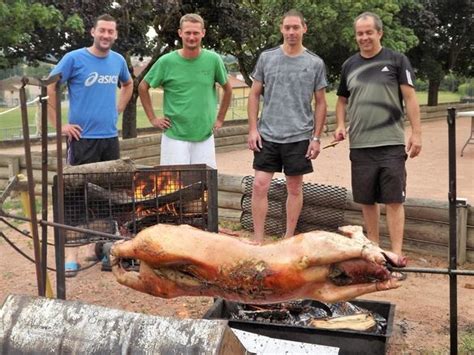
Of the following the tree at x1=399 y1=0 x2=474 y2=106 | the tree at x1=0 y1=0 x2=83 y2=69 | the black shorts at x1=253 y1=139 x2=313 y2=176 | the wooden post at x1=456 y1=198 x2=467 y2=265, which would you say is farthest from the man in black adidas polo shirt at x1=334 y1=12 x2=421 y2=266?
the tree at x1=399 y1=0 x2=474 y2=106

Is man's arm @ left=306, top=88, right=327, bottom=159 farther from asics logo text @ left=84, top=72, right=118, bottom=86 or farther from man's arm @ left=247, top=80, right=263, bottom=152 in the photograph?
asics logo text @ left=84, top=72, right=118, bottom=86

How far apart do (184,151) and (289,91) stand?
988 millimetres

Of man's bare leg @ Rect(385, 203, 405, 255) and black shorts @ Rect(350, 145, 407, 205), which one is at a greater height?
black shorts @ Rect(350, 145, 407, 205)

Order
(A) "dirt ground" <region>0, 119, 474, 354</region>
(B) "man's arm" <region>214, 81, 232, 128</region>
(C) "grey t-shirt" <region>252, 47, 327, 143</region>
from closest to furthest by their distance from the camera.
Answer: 1. (A) "dirt ground" <region>0, 119, 474, 354</region>
2. (C) "grey t-shirt" <region>252, 47, 327, 143</region>
3. (B) "man's arm" <region>214, 81, 232, 128</region>

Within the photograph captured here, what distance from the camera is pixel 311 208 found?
20.4ft

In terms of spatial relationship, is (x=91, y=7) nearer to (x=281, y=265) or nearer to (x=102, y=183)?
(x=102, y=183)

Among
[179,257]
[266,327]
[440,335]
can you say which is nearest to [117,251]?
[179,257]

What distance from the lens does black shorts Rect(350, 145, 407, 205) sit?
4574 millimetres

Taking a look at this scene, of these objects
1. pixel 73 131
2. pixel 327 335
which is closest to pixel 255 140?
pixel 73 131

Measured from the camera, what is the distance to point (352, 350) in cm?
345

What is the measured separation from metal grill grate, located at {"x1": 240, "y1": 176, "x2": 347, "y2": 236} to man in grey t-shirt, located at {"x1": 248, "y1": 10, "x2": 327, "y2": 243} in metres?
1.10

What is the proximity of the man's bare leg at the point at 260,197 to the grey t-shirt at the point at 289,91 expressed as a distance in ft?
1.07

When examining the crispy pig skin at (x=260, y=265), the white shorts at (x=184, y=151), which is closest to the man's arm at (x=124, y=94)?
the white shorts at (x=184, y=151)

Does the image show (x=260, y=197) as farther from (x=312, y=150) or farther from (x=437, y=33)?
(x=437, y=33)
